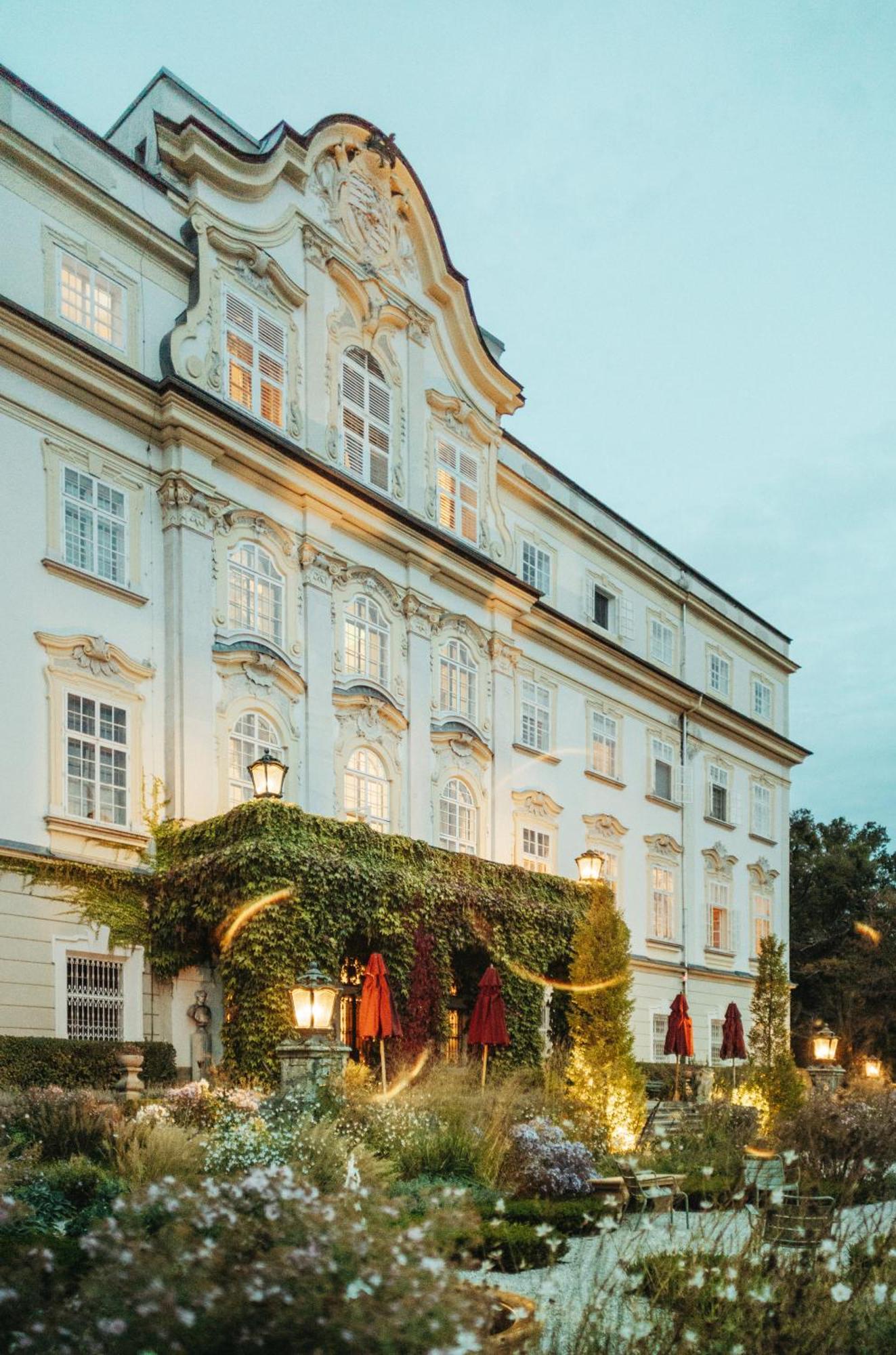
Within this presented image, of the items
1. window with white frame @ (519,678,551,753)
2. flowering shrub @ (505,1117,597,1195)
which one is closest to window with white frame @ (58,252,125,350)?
window with white frame @ (519,678,551,753)

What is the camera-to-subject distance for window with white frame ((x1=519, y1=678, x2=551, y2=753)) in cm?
2941

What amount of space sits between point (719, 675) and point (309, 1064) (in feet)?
87.6

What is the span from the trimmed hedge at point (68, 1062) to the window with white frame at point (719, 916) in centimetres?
2152

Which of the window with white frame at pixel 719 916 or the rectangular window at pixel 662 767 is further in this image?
the window with white frame at pixel 719 916

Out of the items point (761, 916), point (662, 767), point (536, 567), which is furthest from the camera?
point (761, 916)

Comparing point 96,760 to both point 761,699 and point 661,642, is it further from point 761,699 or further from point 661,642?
point 761,699

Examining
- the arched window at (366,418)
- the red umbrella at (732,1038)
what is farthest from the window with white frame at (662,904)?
the arched window at (366,418)

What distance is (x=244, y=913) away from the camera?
18.4 metres

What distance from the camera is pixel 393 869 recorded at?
69.1ft

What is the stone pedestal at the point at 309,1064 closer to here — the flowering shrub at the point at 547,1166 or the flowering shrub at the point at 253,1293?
the flowering shrub at the point at 547,1166

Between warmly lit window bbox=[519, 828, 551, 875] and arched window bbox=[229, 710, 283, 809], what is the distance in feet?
29.2

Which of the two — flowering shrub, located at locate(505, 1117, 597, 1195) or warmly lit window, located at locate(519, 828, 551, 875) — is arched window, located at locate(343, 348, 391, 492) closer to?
warmly lit window, located at locate(519, 828, 551, 875)

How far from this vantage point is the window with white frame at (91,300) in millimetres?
19672

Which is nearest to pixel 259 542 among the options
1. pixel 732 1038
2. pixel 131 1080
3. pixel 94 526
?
pixel 94 526
